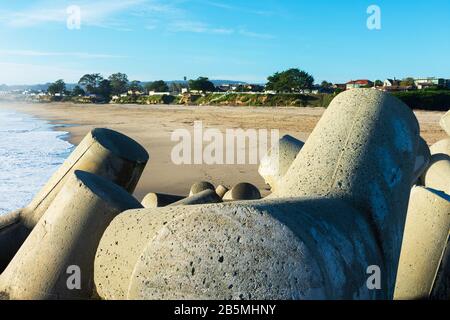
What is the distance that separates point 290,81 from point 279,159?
6195cm

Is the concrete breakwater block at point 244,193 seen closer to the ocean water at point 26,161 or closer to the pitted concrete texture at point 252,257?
the pitted concrete texture at point 252,257

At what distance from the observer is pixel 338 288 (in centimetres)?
224

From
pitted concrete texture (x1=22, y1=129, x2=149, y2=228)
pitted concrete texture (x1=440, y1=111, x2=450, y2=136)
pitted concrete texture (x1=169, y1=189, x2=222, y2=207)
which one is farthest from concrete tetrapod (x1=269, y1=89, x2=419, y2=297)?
pitted concrete texture (x1=440, y1=111, x2=450, y2=136)

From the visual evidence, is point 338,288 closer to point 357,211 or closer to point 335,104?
point 357,211

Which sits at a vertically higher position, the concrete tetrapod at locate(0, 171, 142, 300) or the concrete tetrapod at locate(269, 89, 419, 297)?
the concrete tetrapod at locate(269, 89, 419, 297)

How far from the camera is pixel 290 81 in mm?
66750

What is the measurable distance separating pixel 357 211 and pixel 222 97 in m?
54.7

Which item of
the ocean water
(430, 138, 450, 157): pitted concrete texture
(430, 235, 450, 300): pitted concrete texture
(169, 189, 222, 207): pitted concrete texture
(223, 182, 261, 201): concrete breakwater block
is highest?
(430, 138, 450, 157): pitted concrete texture

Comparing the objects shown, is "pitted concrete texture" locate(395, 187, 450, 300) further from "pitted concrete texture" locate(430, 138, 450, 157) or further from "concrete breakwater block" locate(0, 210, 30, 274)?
"pitted concrete texture" locate(430, 138, 450, 157)

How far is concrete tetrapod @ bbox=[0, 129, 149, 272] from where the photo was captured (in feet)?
15.5

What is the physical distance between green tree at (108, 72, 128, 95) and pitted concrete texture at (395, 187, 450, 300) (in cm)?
10772

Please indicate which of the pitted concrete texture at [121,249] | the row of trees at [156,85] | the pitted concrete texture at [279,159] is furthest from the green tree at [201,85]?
the pitted concrete texture at [121,249]

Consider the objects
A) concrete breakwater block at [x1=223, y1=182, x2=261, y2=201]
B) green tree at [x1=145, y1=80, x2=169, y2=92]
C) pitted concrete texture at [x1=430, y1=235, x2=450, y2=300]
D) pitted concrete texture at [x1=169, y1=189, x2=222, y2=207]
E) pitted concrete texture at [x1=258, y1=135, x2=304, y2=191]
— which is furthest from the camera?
green tree at [x1=145, y1=80, x2=169, y2=92]

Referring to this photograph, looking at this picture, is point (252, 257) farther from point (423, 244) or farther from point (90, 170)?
point (90, 170)
